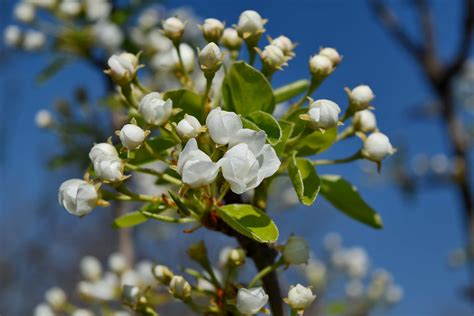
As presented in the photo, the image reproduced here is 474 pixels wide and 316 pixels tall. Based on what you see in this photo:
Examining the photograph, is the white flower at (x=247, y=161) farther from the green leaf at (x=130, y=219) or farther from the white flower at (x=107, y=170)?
the green leaf at (x=130, y=219)

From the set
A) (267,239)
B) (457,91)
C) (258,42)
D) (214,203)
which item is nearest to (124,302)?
(214,203)

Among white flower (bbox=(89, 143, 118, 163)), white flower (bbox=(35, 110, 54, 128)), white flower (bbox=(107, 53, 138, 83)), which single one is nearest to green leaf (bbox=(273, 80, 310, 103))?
white flower (bbox=(107, 53, 138, 83))

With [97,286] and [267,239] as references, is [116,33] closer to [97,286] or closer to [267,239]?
[97,286]

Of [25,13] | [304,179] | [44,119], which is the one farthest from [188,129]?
[25,13]

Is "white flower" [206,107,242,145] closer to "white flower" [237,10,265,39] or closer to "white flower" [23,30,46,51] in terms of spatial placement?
"white flower" [237,10,265,39]

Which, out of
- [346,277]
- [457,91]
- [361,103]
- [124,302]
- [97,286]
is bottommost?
[457,91]

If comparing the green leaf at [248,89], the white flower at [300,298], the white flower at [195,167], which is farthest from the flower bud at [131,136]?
the white flower at [300,298]
